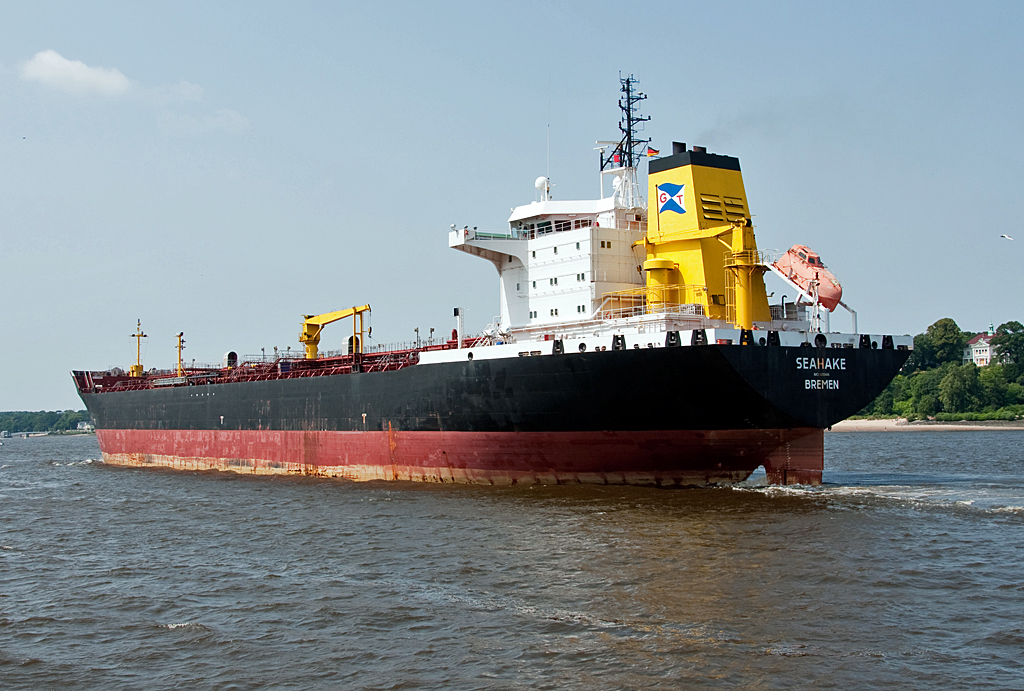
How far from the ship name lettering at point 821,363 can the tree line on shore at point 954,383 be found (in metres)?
48.3

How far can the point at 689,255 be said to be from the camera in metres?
19.0

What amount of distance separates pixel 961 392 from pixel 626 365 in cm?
6214

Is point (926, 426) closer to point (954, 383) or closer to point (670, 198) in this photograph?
point (954, 383)

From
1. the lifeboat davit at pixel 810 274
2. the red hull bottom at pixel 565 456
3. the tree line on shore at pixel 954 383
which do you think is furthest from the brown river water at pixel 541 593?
the tree line on shore at pixel 954 383

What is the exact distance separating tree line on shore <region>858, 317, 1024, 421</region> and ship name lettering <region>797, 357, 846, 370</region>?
48.3 metres

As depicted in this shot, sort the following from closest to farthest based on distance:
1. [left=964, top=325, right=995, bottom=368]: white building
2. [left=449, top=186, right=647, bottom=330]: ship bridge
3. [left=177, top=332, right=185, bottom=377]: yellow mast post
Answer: [left=449, top=186, right=647, bottom=330]: ship bridge < [left=177, top=332, right=185, bottom=377]: yellow mast post < [left=964, top=325, right=995, bottom=368]: white building

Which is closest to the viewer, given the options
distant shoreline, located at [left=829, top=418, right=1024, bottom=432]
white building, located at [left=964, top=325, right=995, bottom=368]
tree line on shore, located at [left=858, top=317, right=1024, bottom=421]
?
distant shoreline, located at [left=829, top=418, right=1024, bottom=432]

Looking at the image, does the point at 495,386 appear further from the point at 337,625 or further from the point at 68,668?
the point at 68,668

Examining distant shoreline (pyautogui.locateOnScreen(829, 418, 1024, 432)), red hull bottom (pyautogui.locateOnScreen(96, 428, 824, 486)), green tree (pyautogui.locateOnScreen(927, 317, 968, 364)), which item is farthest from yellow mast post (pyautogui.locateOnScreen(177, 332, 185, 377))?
green tree (pyautogui.locateOnScreen(927, 317, 968, 364))

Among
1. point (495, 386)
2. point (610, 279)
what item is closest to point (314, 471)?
point (495, 386)

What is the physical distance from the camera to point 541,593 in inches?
417

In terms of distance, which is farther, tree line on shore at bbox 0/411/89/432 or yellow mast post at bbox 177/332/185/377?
tree line on shore at bbox 0/411/89/432

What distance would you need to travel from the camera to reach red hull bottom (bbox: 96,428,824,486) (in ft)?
57.8

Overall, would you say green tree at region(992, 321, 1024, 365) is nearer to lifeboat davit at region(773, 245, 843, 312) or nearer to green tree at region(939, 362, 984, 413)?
green tree at region(939, 362, 984, 413)
